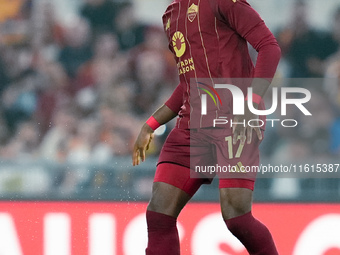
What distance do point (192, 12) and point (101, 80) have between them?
3753 millimetres

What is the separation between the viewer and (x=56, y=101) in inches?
259

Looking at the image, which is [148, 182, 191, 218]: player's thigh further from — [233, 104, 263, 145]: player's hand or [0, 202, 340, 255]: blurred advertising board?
[0, 202, 340, 255]: blurred advertising board

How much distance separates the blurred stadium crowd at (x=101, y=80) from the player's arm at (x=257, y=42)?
3.14 m

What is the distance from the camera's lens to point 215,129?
2.96 m

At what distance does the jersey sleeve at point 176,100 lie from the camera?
322 centimetres

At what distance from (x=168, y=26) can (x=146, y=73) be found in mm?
3490

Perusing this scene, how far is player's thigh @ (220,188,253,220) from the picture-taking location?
282 cm

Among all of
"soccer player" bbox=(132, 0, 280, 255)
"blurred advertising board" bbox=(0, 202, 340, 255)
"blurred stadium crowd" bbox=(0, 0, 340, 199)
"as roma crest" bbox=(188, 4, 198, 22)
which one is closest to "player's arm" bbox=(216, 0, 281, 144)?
"soccer player" bbox=(132, 0, 280, 255)

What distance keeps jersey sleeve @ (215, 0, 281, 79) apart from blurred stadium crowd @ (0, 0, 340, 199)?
3.14 metres

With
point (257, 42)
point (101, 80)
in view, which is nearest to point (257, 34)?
point (257, 42)

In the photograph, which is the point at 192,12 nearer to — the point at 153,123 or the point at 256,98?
the point at 256,98

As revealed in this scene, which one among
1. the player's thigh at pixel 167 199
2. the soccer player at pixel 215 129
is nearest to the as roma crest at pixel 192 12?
the soccer player at pixel 215 129

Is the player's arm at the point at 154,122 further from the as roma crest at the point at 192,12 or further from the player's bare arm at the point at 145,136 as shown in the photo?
the as roma crest at the point at 192,12

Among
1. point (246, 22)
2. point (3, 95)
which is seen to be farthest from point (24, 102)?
point (246, 22)
